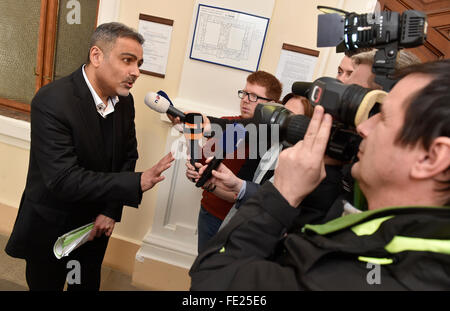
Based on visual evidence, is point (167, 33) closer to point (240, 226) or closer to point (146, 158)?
point (146, 158)

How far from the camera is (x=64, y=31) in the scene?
85.4 inches

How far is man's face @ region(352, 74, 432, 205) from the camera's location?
0.58 metres

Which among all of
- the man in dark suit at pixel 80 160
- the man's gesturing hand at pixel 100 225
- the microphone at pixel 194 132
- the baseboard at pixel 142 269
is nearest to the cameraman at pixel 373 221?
the microphone at pixel 194 132

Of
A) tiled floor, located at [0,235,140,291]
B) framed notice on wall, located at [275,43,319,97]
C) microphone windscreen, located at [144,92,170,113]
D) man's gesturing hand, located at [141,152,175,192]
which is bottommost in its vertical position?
tiled floor, located at [0,235,140,291]

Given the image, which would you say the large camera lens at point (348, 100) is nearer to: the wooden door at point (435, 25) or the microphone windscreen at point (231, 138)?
the microphone windscreen at point (231, 138)

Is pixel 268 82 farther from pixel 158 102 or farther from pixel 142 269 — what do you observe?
pixel 142 269

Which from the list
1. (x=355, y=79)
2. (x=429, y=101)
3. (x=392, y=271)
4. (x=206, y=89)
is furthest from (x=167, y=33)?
(x=392, y=271)

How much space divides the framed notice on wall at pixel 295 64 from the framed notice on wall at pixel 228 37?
0.52 feet

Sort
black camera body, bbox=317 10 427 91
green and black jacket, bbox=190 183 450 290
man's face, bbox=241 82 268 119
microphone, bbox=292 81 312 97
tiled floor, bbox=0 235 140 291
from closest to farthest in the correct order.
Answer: green and black jacket, bbox=190 183 450 290 < black camera body, bbox=317 10 427 91 < microphone, bbox=292 81 312 97 < man's face, bbox=241 82 268 119 < tiled floor, bbox=0 235 140 291

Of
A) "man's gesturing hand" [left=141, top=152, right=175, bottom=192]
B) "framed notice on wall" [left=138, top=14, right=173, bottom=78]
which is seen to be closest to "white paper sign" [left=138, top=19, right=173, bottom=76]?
"framed notice on wall" [left=138, top=14, right=173, bottom=78]

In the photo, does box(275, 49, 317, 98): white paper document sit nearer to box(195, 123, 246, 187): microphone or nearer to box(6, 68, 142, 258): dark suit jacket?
box(195, 123, 246, 187): microphone

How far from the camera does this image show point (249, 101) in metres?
1.77

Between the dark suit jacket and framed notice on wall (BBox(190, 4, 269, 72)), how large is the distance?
2.56 ft

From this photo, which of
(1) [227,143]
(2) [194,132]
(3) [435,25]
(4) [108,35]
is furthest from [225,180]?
(3) [435,25]
